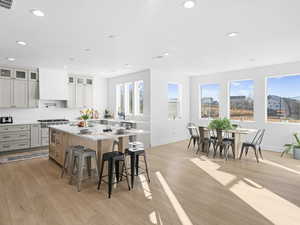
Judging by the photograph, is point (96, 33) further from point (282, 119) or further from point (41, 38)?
point (282, 119)

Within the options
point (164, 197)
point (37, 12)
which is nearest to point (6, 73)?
point (37, 12)

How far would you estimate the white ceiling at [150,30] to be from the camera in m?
2.35

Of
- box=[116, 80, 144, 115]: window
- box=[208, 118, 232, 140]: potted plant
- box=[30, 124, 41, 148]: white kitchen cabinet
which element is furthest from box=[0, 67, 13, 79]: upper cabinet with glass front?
box=[208, 118, 232, 140]: potted plant

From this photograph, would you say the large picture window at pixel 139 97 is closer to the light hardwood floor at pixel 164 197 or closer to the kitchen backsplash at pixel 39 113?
the kitchen backsplash at pixel 39 113

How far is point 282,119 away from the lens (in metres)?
5.62

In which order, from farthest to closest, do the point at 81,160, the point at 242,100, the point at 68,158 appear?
1. the point at 242,100
2. the point at 68,158
3. the point at 81,160

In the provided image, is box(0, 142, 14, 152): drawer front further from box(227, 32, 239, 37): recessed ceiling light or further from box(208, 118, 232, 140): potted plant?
box(227, 32, 239, 37): recessed ceiling light

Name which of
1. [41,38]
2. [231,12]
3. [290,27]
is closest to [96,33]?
[41,38]

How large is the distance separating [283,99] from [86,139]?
5.99 metres

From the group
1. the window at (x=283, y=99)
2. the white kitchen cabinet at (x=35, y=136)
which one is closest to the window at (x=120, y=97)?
the white kitchen cabinet at (x=35, y=136)

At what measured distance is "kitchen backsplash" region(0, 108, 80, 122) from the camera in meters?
5.91

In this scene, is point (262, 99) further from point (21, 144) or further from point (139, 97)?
point (21, 144)

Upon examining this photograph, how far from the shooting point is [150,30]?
308 centimetres

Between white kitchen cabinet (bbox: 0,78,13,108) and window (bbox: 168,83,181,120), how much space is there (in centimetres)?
535
